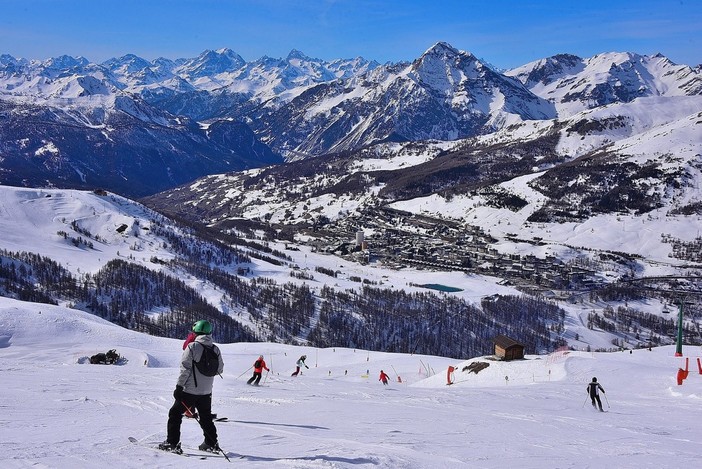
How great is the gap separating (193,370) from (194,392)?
0.48 m

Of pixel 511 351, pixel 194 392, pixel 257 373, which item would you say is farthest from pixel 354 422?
pixel 511 351

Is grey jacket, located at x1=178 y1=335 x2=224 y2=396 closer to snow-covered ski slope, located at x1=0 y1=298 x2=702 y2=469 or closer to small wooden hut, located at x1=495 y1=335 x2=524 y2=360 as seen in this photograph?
snow-covered ski slope, located at x1=0 y1=298 x2=702 y2=469

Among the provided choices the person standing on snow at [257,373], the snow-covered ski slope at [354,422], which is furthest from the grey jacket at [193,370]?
the person standing on snow at [257,373]

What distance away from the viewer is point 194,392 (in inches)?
482

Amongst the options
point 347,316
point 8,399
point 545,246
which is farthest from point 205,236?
point 8,399

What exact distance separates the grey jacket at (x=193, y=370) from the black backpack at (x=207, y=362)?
2.6 inches

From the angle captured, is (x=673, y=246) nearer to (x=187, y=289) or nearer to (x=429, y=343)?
(x=429, y=343)

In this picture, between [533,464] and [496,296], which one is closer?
[533,464]

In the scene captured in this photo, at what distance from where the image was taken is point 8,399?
17609 mm

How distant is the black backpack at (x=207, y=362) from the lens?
12050 mm

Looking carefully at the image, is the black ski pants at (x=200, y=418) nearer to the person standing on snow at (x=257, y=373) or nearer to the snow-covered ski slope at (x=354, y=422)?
the snow-covered ski slope at (x=354, y=422)

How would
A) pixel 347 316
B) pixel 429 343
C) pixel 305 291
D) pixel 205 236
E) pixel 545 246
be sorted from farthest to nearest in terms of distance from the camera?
pixel 545 246 → pixel 205 236 → pixel 305 291 → pixel 347 316 → pixel 429 343

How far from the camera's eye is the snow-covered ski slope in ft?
40.9

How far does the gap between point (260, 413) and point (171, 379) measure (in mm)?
9480
